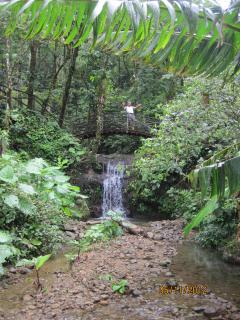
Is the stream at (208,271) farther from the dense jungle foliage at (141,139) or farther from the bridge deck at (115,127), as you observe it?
the bridge deck at (115,127)

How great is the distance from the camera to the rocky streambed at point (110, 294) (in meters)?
4.62

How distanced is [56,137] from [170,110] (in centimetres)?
730

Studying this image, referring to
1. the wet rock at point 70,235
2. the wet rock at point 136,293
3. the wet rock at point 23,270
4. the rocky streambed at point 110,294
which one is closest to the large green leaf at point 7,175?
the wet rock at point 23,270

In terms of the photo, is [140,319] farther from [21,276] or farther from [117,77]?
[117,77]

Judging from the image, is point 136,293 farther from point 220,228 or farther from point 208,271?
point 220,228

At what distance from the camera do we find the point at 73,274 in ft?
19.5

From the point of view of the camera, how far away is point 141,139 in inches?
455

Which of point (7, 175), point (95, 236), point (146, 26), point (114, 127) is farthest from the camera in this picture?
point (114, 127)

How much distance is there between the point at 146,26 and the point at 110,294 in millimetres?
3996
